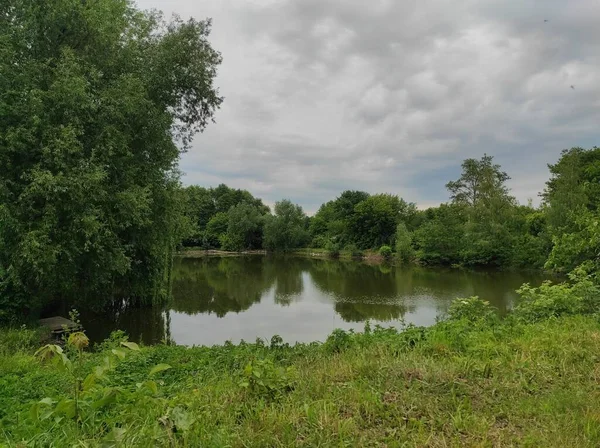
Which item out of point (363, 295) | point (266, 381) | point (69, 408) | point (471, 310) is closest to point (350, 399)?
point (266, 381)

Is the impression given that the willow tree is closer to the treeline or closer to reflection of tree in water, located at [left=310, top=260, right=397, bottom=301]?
the treeline

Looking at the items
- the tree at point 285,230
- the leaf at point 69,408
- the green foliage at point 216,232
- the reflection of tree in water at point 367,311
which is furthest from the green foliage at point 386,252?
the leaf at point 69,408

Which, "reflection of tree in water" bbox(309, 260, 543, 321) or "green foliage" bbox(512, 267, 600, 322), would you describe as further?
"reflection of tree in water" bbox(309, 260, 543, 321)

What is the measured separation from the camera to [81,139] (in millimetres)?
9922

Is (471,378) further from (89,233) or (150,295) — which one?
(150,295)

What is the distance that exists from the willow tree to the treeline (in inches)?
124

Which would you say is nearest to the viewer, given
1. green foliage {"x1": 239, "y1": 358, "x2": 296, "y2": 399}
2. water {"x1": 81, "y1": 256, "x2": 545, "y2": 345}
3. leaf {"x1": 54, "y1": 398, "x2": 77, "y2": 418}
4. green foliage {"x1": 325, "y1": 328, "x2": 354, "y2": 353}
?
leaf {"x1": 54, "y1": 398, "x2": 77, "y2": 418}

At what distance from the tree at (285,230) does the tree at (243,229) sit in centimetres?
261

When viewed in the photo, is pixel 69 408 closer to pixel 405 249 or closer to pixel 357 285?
pixel 357 285

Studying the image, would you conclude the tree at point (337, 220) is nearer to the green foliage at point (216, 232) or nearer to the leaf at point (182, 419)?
the green foliage at point (216, 232)

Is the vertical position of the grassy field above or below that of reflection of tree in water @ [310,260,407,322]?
above

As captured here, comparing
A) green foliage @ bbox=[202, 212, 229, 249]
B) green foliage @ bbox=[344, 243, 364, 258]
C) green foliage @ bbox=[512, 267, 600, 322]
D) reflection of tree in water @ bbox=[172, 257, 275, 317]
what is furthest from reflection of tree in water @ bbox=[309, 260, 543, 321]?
green foliage @ bbox=[202, 212, 229, 249]

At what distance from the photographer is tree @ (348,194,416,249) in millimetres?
50781

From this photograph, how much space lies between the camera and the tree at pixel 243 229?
56.9 m
